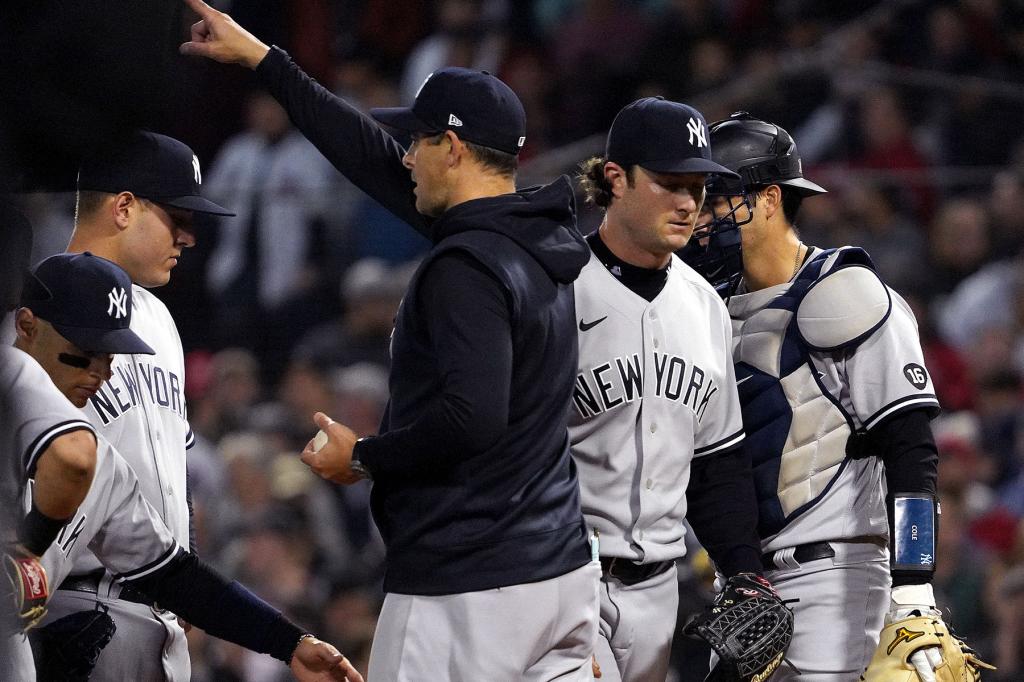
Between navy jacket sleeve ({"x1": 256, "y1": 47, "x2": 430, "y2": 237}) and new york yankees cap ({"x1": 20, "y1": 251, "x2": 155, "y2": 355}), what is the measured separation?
62 centimetres

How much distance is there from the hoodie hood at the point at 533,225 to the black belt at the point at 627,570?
72cm

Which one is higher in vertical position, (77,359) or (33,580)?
(77,359)

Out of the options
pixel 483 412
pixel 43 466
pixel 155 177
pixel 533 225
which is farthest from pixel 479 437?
pixel 155 177

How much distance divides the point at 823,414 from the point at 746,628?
1.96ft

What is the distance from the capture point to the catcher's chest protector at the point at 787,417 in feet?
11.9

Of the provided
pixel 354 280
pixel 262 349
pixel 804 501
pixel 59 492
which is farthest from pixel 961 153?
pixel 59 492

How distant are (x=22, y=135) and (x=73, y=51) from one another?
25cm

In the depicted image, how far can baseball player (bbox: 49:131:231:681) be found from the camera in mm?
3490

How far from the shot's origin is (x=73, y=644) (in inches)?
130

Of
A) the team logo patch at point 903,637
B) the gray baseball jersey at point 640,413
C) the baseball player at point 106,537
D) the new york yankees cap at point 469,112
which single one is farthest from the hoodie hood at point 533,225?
the team logo patch at point 903,637

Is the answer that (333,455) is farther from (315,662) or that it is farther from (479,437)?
(315,662)

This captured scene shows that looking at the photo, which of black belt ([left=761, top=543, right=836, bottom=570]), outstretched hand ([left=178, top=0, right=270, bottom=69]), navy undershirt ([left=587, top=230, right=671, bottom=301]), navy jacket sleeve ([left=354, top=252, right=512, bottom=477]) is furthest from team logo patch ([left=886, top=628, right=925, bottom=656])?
outstretched hand ([left=178, top=0, right=270, bottom=69])

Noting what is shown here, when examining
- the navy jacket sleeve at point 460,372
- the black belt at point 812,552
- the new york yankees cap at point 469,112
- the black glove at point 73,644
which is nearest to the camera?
the navy jacket sleeve at point 460,372

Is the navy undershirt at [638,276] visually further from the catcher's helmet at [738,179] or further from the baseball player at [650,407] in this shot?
the catcher's helmet at [738,179]
